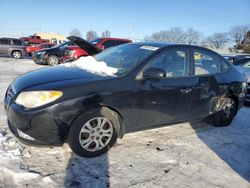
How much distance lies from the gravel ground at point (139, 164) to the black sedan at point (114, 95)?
27 cm

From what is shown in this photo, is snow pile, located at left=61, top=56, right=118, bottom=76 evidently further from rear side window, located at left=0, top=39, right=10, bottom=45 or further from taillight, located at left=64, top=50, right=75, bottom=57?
rear side window, located at left=0, top=39, right=10, bottom=45

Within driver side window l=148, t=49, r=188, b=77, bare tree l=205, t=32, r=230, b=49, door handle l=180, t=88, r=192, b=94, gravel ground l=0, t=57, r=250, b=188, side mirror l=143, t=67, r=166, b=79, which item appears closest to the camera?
gravel ground l=0, t=57, r=250, b=188

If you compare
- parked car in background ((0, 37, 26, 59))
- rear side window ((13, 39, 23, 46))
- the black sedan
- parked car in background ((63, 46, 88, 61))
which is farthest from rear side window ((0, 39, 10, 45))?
the black sedan

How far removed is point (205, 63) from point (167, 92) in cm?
115

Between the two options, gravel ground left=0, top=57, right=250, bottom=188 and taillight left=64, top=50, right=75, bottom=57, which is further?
taillight left=64, top=50, right=75, bottom=57

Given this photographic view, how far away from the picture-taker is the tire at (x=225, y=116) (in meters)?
4.86

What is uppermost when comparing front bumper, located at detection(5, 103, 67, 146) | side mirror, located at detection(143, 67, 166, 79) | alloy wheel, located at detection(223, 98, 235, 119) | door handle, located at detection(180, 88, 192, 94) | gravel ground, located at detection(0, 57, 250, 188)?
side mirror, located at detection(143, 67, 166, 79)

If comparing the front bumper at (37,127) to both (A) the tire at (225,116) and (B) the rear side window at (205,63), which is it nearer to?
(B) the rear side window at (205,63)

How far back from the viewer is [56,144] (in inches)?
123

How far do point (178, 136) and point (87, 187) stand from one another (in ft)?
6.86

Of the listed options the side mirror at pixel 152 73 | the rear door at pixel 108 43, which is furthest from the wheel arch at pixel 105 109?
the rear door at pixel 108 43

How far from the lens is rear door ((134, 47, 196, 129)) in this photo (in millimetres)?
3592

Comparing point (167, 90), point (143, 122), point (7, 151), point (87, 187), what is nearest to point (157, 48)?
point (167, 90)

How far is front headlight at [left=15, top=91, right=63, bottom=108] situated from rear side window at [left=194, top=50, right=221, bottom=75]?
2384mm
